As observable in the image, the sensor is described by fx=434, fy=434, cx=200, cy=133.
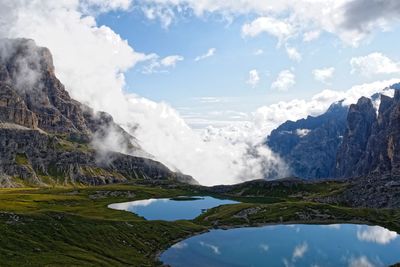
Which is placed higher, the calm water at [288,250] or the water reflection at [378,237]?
the water reflection at [378,237]

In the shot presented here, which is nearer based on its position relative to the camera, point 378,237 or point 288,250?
point 288,250

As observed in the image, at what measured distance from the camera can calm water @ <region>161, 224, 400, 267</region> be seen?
494 feet

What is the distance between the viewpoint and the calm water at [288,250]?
494 feet

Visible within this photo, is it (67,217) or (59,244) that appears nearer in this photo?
(59,244)

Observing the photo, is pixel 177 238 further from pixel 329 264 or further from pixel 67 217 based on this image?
pixel 329 264

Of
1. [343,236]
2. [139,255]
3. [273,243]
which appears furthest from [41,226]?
[343,236]

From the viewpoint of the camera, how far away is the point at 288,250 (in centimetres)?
16812

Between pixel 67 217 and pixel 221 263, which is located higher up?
pixel 67 217

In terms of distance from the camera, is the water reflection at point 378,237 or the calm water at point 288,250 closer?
the calm water at point 288,250

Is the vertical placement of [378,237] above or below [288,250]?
above

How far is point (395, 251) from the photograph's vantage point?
540 feet

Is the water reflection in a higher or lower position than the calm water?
higher

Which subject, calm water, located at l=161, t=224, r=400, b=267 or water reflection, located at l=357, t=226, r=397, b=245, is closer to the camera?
calm water, located at l=161, t=224, r=400, b=267

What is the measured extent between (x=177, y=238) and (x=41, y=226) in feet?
199
